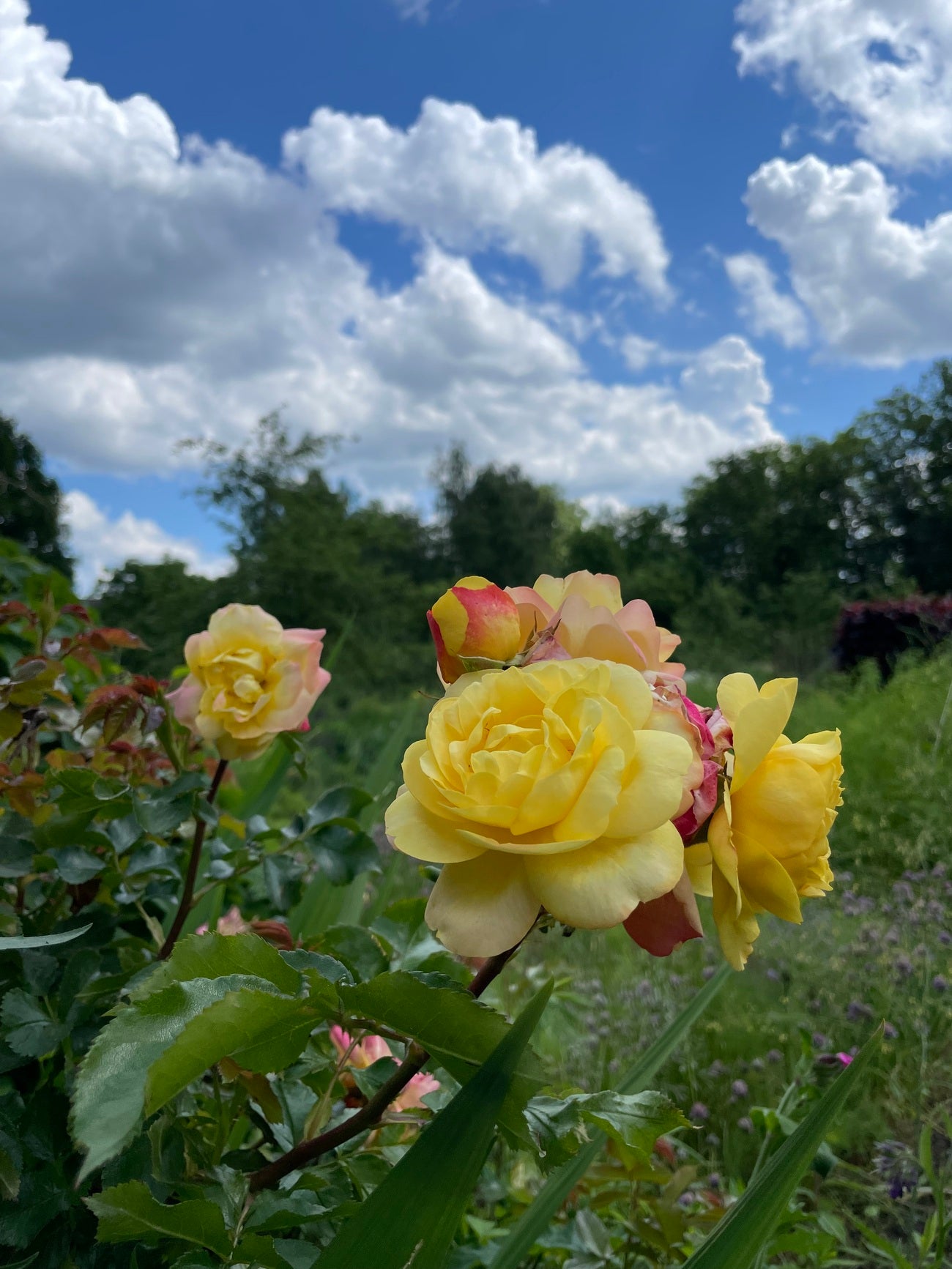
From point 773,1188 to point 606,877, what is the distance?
25 centimetres

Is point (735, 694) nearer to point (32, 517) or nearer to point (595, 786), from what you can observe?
point (595, 786)

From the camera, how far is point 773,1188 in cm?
48

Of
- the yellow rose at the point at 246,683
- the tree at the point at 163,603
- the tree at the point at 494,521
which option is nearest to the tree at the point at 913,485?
the tree at the point at 494,521

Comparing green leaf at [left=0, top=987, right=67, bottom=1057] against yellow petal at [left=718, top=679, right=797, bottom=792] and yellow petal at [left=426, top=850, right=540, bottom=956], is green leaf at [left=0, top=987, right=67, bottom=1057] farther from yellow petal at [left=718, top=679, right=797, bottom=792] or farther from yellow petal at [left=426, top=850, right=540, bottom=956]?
yellow petal at [left=718, top=679, right=797, bottom=792]

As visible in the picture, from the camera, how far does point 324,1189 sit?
562 millimetres

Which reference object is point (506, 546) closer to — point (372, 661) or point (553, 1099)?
point (372, 661)

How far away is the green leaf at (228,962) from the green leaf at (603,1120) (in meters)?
0.15

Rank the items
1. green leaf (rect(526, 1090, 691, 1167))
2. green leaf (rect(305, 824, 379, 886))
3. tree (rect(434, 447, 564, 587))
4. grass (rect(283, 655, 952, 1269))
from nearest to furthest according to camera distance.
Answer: green leaf (rect(526, 1090, 691, 1167))
green leaf (rect(305, 824, 379, 886))
grass (rect(283, 655, 952, 1269))
tree (rect(434, 447, 564, 587))

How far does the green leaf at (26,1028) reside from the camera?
0.60 m

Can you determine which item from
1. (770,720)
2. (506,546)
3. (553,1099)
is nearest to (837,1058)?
(553,1099)

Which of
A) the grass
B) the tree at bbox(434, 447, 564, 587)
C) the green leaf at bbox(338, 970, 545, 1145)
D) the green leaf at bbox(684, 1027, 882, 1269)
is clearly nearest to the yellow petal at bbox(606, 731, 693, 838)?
the green leaf at bbox(338, 970, 545, 1145)

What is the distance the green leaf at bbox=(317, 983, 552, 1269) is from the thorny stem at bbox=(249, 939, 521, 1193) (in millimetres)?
39

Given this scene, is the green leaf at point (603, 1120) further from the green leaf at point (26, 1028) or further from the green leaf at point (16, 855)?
the green leaf at point (16, 855)

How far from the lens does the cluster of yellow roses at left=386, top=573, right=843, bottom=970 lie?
379mm
